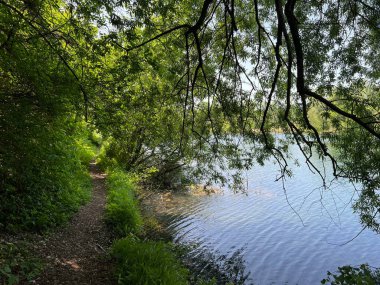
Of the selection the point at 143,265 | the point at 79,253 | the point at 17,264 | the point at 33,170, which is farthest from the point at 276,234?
the point at 17,264

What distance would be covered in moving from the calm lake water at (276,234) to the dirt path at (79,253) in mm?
3480

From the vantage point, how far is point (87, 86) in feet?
22.2

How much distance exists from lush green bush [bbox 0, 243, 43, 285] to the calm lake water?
556cm

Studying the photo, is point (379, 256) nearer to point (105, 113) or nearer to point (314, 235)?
point (314, 235)

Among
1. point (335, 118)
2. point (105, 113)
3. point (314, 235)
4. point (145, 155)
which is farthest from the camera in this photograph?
point (145, 155)

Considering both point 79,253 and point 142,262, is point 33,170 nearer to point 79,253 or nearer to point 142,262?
point 79,253

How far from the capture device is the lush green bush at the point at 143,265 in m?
5.49

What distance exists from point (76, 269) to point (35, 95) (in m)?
3.15

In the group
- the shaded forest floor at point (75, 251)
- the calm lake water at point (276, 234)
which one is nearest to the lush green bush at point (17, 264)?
the shaded forest floor at point (75, 251)

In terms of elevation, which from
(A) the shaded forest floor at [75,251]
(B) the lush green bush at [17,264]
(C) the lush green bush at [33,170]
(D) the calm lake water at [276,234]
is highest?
(D) the calm lake water at [276,234]

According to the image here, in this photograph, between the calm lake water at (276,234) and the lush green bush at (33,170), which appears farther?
the calm lake water at (276,234)

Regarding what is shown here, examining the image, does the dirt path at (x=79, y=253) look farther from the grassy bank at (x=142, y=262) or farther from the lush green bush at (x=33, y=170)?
the lush green bush at (x=33, y=170)

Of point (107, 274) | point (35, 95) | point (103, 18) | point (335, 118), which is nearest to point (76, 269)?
point (107, 274)

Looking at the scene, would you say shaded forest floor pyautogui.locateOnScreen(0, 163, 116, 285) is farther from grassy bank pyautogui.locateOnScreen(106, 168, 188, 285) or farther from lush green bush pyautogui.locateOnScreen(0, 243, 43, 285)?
grassy bank pyautogui.locateOnScreen(106, 168, 188, 285)
